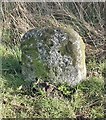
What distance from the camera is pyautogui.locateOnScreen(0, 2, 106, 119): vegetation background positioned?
431 centimetres

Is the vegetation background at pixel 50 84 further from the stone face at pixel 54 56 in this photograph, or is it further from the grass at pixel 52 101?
the stone face at pixel 54 56

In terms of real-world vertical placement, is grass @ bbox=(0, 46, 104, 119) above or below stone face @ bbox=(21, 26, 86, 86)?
below

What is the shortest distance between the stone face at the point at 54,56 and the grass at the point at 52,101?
16 centimetres

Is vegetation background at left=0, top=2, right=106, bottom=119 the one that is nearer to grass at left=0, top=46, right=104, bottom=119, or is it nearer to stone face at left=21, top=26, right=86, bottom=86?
grass at left=0, top=46, right=104, bottom=119

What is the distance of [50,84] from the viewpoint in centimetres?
470

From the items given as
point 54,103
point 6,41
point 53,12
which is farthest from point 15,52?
point 54,103

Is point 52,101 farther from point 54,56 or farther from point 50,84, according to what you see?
point 54,56

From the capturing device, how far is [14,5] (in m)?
6.32

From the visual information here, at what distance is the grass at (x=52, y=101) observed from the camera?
4.24 m

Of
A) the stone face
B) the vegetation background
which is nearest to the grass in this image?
the vegetation background

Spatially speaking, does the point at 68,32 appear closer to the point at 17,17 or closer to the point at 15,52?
the point at 15,52

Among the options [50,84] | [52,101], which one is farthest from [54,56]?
[52,101]

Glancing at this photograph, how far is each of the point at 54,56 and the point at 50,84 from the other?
368 millimetres

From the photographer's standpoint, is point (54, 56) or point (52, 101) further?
point (54, 56)
